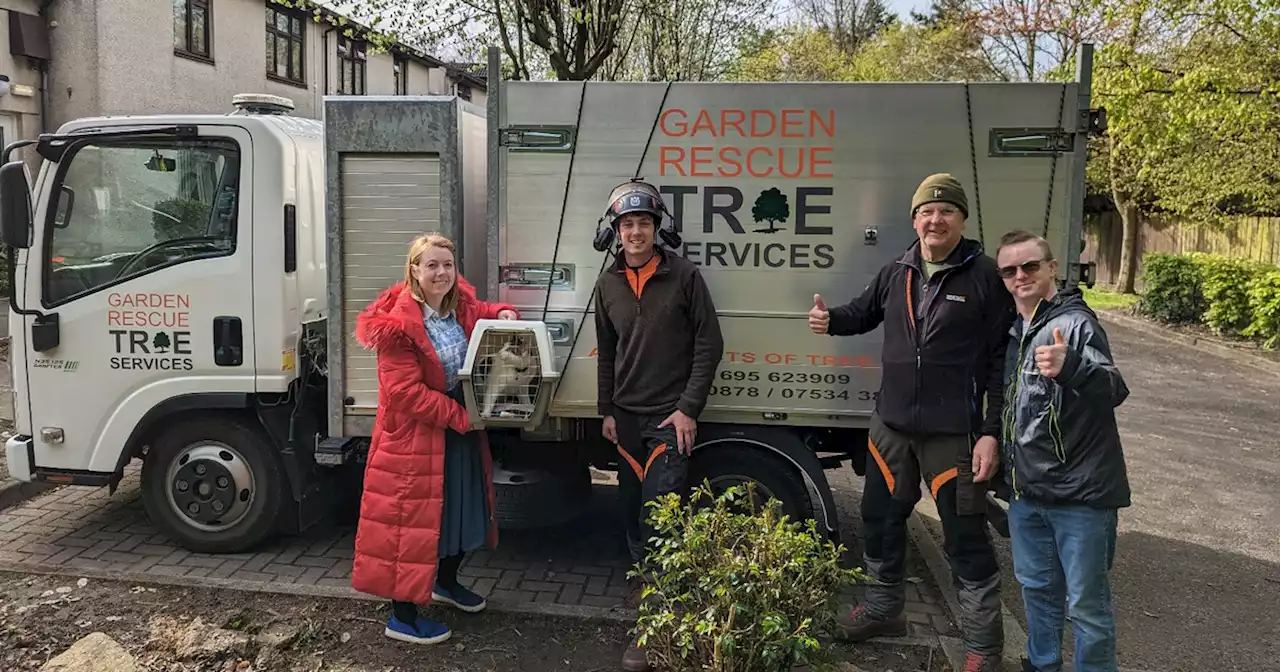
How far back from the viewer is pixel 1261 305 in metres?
13.0

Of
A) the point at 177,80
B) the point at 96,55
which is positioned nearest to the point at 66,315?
the point at 96,55

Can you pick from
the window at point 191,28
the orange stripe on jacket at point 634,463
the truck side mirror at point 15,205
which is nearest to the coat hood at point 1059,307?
the orange stripe on jacket at point 634,463

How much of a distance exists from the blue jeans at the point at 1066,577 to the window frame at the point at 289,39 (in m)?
17.6

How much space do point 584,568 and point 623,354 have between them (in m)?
1.57

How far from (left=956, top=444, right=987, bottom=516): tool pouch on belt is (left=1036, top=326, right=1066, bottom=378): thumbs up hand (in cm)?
68

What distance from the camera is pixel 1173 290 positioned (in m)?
16.0

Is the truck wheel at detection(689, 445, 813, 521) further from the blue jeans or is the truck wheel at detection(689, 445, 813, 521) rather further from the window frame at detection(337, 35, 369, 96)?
the window frame at detection(337, 35, 369, 96)

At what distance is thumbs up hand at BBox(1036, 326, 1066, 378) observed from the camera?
9.29 ft

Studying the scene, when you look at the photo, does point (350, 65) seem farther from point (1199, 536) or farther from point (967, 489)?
point (967, 489)

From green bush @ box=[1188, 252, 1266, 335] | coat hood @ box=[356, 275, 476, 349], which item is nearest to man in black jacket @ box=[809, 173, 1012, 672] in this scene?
coat hood @ box=[356, 275, 476, 349]

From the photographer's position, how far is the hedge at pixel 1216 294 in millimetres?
12938

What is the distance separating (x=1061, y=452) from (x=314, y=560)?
3772 mm

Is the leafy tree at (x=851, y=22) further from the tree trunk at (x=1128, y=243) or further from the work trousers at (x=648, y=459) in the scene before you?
the work trousers at (x=648, y=459)

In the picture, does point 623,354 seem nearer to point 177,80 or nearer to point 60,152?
point 60,152
